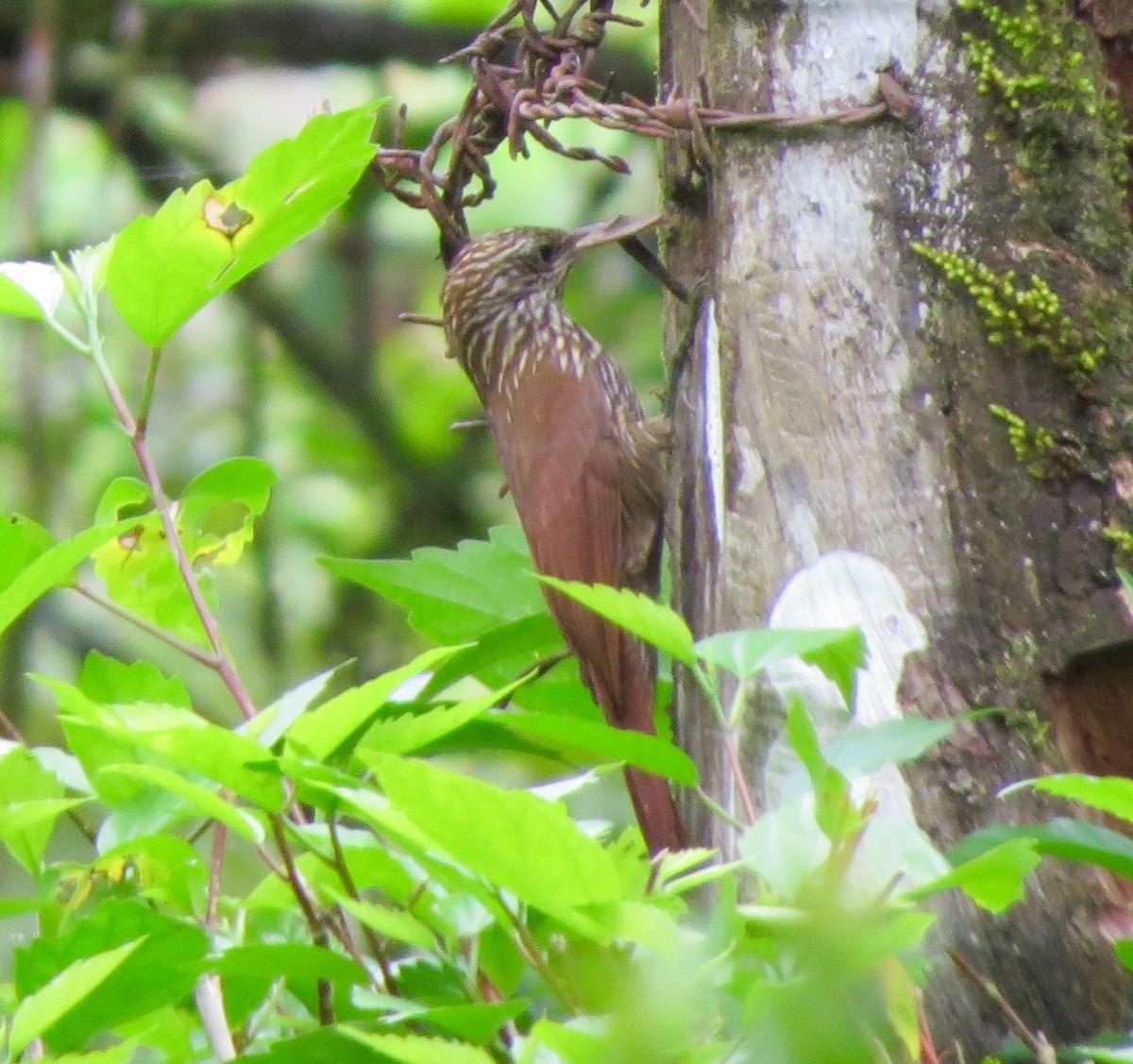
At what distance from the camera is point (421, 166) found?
7.46 ft

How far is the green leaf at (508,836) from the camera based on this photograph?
94 cm

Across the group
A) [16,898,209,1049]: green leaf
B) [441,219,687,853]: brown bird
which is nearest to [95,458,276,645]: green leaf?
[16,898,209,1049]: green leaf

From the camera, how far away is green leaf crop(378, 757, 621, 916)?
37.0 inches

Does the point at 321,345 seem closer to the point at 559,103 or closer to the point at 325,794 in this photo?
the point at 559,103

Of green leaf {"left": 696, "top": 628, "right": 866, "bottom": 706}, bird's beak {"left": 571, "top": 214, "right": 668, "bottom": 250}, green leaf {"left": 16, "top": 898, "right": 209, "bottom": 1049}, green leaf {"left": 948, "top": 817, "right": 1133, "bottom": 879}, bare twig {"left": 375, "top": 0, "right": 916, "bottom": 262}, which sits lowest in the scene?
green leaf {"left": 16, "top": 898, "right": 209, "bottom": 1049}

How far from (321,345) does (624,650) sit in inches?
111

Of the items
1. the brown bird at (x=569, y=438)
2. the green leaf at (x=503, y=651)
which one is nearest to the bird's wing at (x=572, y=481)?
the brown bird at (x=569, y=438)

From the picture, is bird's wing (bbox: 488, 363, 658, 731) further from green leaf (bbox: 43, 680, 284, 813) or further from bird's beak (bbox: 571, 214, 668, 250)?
green leaf (bbox: 43, 680, 284, 813)

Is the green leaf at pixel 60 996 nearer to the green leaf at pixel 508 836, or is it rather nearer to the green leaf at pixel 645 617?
the green leaf at pixel 508 836

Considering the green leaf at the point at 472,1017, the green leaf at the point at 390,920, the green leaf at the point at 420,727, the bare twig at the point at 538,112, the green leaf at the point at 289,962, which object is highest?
the bare twig at the point at 538,112

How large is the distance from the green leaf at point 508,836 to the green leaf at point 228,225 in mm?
627

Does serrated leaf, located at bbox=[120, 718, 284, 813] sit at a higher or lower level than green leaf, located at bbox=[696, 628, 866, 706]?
lower

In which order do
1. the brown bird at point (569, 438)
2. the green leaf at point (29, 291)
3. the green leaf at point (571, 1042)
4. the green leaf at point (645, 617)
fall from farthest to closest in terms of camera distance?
the brown bird at point (569, 438) → the green leaf at point (29, 291) → the green leaf at point (645, 617) → the green leaf at point (571, 1042)

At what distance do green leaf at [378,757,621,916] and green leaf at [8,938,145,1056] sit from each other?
→ 0.30 m
